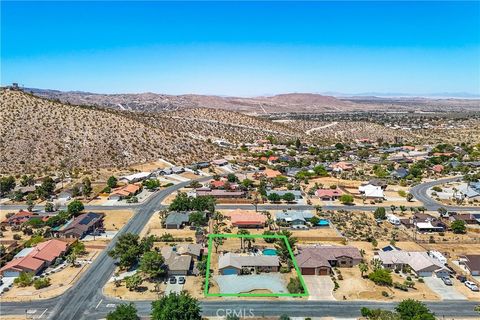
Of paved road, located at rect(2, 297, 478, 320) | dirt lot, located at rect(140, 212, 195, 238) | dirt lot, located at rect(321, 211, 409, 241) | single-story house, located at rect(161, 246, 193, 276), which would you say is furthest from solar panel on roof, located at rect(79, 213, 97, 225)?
dirt lot, located at rect(321, 211, 409, 241)

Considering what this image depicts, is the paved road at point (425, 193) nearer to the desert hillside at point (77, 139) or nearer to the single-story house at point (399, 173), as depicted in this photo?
the single-story house at point (399, 173)

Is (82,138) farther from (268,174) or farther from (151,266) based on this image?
(151,266)

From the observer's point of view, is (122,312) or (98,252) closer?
(122,312)

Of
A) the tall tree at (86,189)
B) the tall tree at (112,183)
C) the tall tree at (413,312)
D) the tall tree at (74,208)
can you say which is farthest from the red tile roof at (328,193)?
the tall tree at (86,189)

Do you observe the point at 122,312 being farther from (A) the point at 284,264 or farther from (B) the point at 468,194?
(B) the point at 468,194

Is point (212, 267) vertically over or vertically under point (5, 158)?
under

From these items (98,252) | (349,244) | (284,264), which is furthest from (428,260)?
(98,252)
